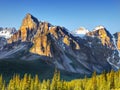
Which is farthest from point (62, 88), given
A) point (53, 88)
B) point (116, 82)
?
point (116, 82)

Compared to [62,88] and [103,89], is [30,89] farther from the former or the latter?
[103,89]

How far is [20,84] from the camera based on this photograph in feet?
553

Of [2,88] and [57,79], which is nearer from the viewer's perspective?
[57,79]

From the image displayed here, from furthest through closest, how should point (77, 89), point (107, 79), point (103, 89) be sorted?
point (77, 89) → point (107, 79) → point (103, 89)

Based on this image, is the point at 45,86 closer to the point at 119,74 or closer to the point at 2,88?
the point at 2,88

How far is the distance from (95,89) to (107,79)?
30.4 ft

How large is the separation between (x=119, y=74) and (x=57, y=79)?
113ft

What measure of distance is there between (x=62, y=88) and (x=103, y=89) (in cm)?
1894

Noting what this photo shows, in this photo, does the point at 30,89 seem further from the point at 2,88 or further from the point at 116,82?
the point at 116,82

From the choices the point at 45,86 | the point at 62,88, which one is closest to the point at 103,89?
the point at 62,88

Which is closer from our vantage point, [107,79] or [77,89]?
[107,79]

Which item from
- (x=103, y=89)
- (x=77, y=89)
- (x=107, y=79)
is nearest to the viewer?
(x=103, y=89)

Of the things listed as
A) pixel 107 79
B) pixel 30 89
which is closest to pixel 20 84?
pixel 30 89

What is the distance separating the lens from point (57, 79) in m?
163
